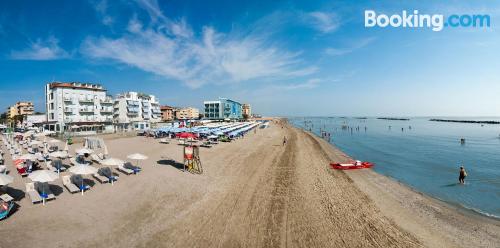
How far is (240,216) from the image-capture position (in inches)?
461

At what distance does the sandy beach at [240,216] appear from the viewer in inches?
381

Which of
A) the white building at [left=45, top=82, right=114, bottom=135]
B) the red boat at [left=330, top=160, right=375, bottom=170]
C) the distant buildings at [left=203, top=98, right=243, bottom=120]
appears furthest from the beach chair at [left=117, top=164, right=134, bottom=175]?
the distant buildings at [left=203, top=98, right=243, bottom=120]

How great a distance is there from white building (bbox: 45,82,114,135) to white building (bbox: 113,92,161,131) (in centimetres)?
569

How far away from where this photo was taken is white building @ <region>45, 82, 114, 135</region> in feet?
181

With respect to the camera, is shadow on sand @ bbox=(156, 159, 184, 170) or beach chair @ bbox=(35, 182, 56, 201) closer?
beach chair @ bbox=(35, 182, 56, 201)

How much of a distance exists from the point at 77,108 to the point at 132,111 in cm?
1950

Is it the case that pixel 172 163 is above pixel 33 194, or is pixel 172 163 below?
below

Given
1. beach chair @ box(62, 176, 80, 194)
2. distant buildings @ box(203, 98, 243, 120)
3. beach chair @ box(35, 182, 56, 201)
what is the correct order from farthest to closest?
1. distant buildings @ box(203, 98, 243, 120)
2. beach chair @ box(62, 176, 80, 194)
3. beach chair @ box(35, 182, 56, 201)

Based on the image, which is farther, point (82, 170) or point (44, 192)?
point (82, 170)

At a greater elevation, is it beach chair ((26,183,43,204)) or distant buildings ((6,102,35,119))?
distant buildings ((6,102,35,119))

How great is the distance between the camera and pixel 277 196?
14.7 m

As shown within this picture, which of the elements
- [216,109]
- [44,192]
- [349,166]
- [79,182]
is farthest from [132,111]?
[349,166]

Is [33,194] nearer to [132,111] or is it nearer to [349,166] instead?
[349,166]

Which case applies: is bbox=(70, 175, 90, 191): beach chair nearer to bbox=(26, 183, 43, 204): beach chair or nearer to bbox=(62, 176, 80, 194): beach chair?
bbox=(62, 176, 80, 194): beach chair
